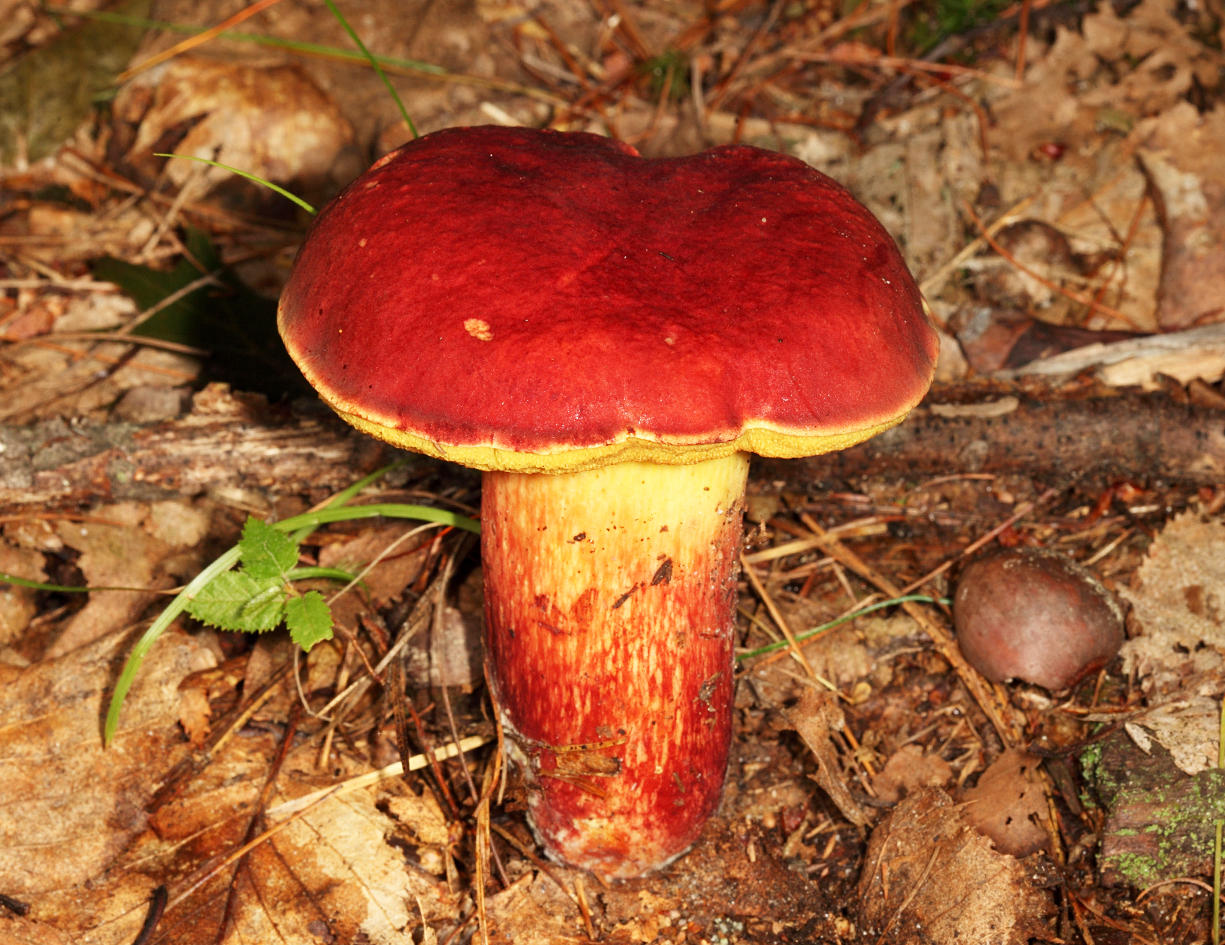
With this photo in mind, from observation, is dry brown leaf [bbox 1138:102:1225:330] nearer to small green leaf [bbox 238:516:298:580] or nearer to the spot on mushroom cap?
the spot on mushroom cap

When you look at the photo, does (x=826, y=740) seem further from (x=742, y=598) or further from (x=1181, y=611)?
(x=1181, y=611)

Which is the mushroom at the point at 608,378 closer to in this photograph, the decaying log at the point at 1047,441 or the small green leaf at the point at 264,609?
the small green leaf at the point at 264,609

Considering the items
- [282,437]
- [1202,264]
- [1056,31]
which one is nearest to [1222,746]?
[1202,264]

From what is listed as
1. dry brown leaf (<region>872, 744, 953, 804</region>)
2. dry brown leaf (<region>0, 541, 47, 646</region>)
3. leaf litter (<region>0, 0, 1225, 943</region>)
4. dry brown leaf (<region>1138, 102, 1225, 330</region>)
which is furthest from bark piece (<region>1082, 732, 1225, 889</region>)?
dry brown leaf (<region>0, 541, 47, 646</region>)

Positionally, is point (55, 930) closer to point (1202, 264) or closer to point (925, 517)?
point (925, 517)

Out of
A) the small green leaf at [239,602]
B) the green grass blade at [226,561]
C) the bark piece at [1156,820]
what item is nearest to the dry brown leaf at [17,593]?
the green grass blade at [226,561]

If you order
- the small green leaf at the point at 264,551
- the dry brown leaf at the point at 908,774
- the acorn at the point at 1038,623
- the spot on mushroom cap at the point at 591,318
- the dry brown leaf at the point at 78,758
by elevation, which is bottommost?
the dry brown leaf at the point at 908,774

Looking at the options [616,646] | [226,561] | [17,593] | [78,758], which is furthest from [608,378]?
[17,593]
